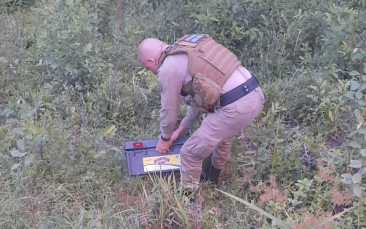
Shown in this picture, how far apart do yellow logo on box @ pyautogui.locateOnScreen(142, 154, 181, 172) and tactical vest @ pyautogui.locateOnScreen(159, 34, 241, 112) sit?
2.05 feet

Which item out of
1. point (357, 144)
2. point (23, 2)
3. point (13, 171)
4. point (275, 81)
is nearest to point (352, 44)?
point (275, 81)

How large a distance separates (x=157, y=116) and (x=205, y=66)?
4.39ft

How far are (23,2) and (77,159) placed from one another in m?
3.03

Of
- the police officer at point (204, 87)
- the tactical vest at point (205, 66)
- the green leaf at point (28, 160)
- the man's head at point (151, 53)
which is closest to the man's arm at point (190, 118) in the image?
the police officer at point (204, 87)

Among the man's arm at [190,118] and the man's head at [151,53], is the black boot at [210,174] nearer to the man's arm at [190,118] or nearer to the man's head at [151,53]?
the man's arm at [190,118]

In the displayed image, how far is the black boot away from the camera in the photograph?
13.7 ft

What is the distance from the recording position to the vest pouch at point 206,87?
11.7 ft

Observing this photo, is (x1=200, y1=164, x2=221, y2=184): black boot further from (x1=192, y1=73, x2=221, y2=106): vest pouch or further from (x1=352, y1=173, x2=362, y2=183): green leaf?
(x1=352, y1=173, x2=362, y2=183): green leaf

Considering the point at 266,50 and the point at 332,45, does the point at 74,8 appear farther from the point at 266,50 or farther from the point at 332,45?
the point at 332,45

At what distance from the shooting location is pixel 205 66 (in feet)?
11.8

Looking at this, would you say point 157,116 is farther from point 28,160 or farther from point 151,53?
point 28,160

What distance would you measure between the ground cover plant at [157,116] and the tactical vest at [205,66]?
0.61 meters

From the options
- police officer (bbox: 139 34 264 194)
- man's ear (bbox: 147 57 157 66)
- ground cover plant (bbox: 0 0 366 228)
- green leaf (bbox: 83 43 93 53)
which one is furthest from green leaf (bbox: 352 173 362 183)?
green leaf (bbox: 83 43 93 53)

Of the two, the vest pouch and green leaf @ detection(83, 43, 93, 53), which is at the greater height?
the vest pouch
